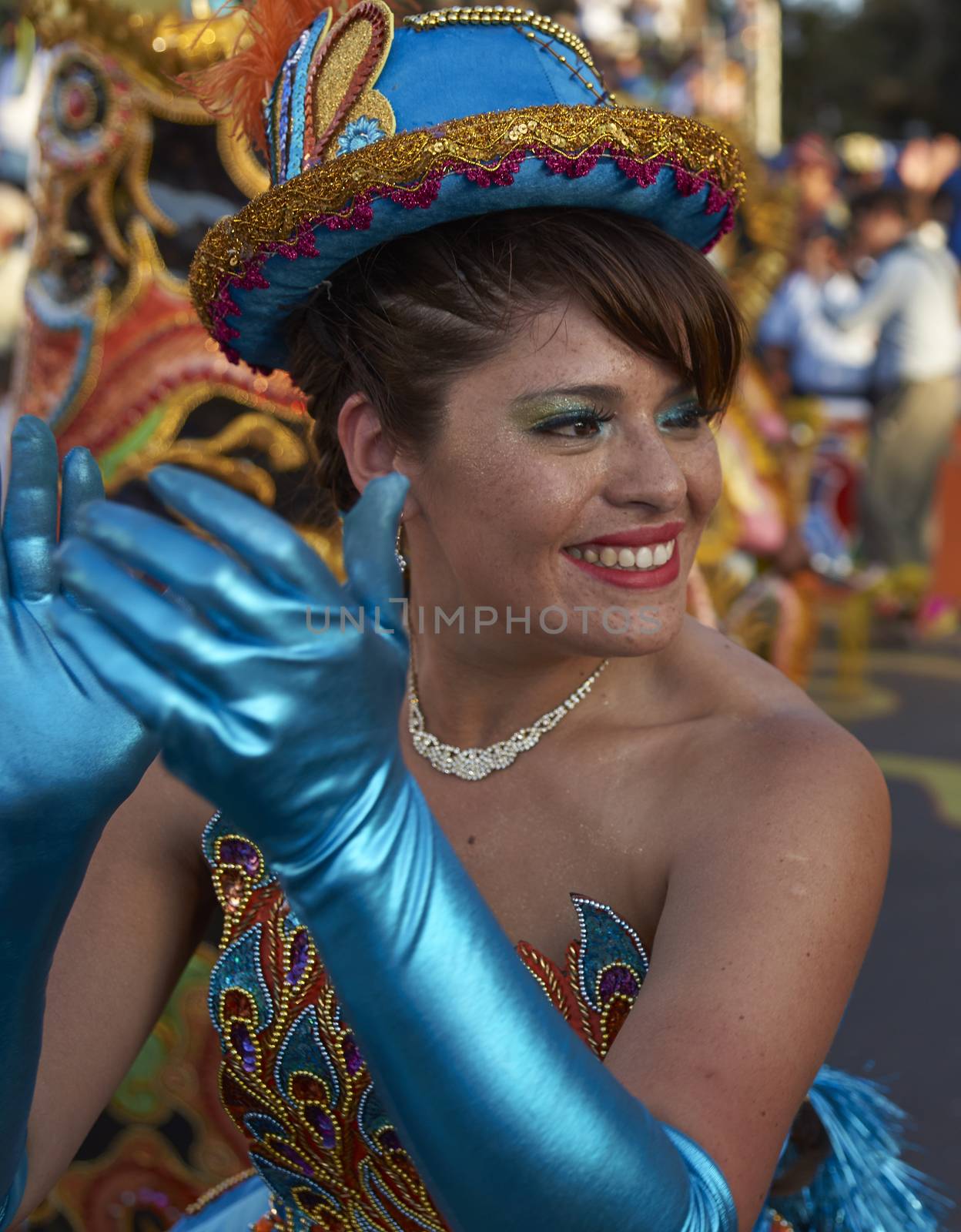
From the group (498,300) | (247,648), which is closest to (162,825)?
(498,300)

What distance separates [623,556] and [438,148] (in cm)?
40

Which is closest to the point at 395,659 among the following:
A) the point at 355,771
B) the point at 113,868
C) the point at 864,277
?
the point at 355,771

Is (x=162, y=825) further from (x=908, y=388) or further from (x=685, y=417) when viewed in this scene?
(x=908, y=388)

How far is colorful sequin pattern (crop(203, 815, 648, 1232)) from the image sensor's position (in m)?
1.31

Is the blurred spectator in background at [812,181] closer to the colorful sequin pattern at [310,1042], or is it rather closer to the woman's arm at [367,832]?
the colorful sequin pattern at [310,1042]

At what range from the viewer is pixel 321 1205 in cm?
143

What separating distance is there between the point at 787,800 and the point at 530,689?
0.36 m

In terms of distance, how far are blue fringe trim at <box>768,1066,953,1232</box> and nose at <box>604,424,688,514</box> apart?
2.41 ft

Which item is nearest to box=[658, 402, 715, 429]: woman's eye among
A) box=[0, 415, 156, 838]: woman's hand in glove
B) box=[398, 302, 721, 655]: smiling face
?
box=[398, 302, 721, 655]: smiling face

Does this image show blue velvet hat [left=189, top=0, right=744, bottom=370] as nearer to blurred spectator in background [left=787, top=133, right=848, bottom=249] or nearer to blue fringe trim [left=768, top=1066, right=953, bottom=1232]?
blue fringe trim [left=768, top=1066, right=953, bottom=1232]

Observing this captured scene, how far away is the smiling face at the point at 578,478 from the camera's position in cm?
124

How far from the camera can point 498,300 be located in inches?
50.0

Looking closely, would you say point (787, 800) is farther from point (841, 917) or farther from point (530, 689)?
point (530, 689)

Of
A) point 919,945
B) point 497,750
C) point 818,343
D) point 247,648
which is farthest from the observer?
point 818,343
